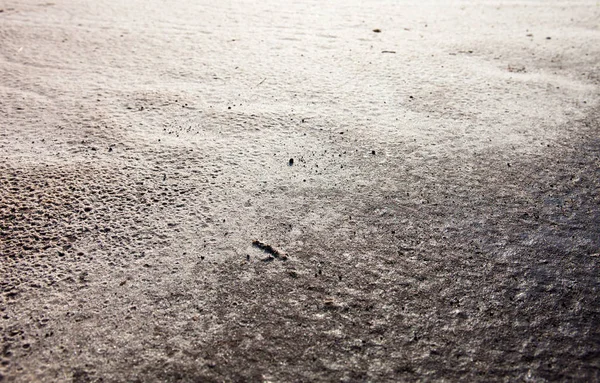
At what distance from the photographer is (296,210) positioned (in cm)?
221

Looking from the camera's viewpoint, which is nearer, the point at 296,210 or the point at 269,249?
the point at 269,249

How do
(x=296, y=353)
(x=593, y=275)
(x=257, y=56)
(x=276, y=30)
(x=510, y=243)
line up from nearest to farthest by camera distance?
(x=296, y=353) → (x=593, y=275) → (x=510, y=243) → (x=257, y=56) → (x=276, y=30)

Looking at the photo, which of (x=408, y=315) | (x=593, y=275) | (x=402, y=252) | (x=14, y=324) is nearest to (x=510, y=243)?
(x=593, y=275)

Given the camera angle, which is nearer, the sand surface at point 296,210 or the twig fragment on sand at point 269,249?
the sand surface at point 296,210

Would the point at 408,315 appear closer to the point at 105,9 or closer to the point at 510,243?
the point at 510,243

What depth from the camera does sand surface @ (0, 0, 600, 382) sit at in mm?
1581

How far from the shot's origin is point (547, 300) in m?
1.77

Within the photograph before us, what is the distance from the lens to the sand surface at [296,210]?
1.58m

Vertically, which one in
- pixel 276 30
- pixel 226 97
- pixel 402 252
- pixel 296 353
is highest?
pixel 276 30

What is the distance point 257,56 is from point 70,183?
1.94m

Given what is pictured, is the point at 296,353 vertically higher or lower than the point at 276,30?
lower

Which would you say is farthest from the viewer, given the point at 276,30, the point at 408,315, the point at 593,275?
the point at 276,30

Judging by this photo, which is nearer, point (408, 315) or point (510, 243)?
point (408, 315)

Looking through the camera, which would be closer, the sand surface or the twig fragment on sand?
the sand surface
